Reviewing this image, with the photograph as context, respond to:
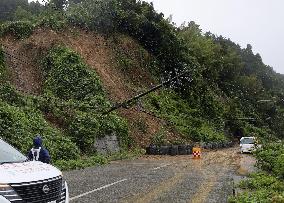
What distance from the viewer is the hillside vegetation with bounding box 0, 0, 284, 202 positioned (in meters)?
31.4

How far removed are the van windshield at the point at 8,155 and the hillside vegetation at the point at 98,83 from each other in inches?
599

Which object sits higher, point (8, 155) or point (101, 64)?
point (101, 64)

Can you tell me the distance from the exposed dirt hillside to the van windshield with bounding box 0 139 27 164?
1309 inches

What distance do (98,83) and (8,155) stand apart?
35.8 m

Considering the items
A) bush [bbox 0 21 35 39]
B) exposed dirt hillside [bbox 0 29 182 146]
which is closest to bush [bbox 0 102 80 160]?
exposed dirt hillside [bbox 0 29 182 146]

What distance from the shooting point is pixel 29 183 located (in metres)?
7.22

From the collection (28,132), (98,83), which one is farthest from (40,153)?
(98,83)

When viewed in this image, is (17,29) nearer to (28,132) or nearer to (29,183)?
(28,132)

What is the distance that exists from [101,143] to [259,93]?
84.3 metres

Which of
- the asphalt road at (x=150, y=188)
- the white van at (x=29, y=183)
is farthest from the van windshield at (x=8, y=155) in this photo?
the asphalt road at (x=150, y=188)

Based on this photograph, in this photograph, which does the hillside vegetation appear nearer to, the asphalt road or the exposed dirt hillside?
the exposed dirt hillside

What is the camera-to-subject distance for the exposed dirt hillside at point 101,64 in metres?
44.2

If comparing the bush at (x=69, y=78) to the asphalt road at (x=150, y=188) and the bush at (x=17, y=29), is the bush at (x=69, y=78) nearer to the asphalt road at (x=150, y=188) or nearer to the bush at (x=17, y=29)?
the bush at (x=17, y=29)

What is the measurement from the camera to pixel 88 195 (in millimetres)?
14016
